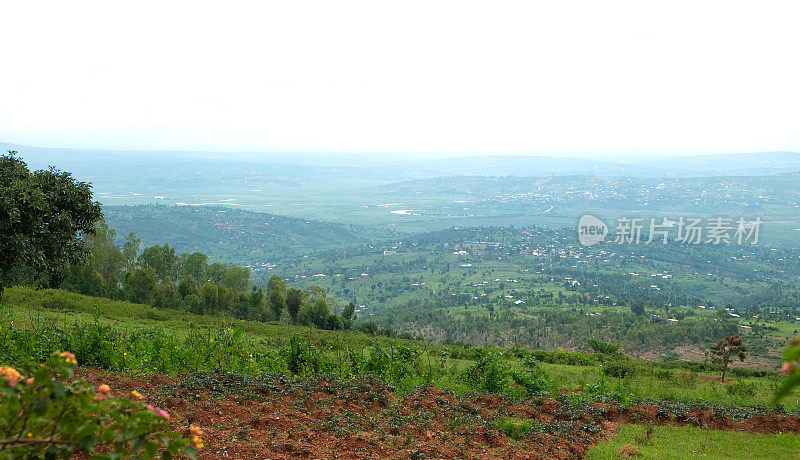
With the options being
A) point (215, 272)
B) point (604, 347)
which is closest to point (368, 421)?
point (604, 347)

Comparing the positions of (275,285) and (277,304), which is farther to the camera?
(275,285)

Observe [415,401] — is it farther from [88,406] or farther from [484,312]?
[484,312]

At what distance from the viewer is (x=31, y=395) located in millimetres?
2105

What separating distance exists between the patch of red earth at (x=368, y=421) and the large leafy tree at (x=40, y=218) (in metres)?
A: 4.21

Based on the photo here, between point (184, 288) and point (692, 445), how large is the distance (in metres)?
29.9

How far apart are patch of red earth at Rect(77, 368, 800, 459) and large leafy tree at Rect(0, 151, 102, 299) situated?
4.21 m

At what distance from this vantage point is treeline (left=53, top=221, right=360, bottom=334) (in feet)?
88.4

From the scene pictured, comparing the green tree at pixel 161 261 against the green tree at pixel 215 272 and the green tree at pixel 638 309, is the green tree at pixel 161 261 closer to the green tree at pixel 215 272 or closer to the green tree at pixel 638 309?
the green tree at pixel 215 272

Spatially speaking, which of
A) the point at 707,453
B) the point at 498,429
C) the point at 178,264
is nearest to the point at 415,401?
the point at 498,429

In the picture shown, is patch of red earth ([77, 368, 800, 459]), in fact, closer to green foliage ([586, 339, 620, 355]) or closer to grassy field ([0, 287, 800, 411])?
grassy field ([0, 287, 800, 411])

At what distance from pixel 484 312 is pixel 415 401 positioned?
57994 millimetres

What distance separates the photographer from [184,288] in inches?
1209

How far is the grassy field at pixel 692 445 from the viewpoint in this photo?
21.2ft

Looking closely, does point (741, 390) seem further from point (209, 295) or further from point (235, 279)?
point (235, 279)
